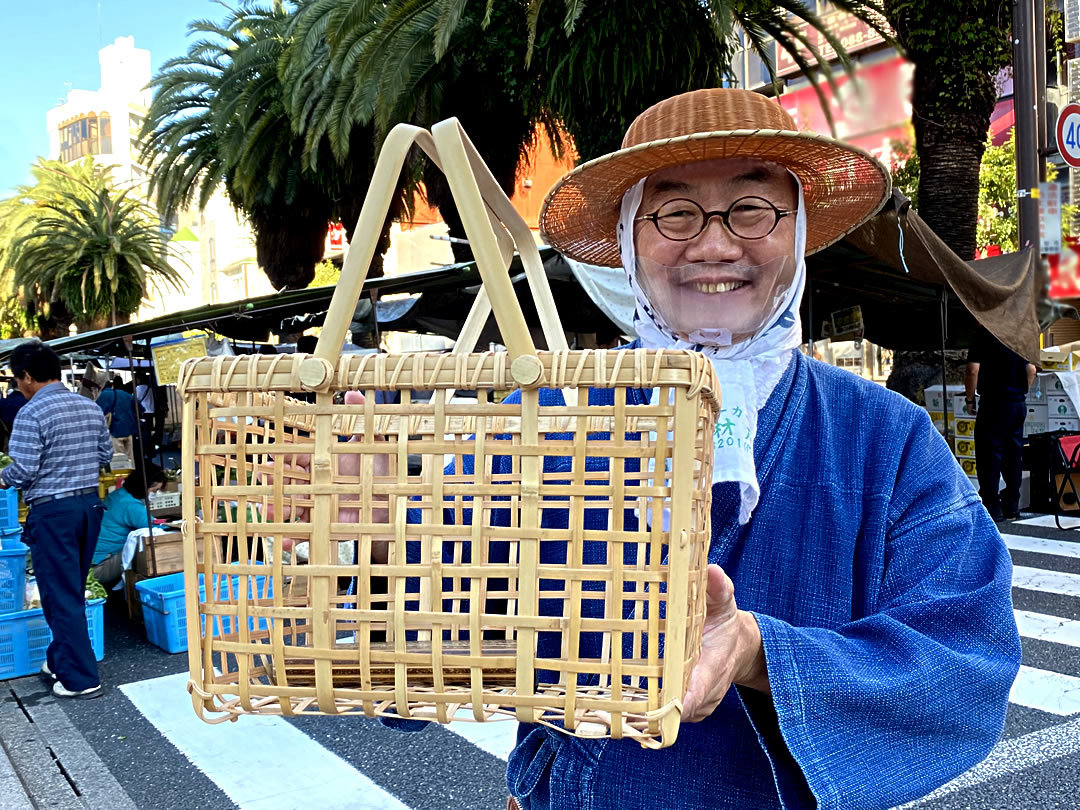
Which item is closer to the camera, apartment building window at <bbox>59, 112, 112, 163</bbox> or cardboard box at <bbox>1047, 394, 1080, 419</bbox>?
cardboard box at <bbox>1047, 394, 1080, 419</bbox>

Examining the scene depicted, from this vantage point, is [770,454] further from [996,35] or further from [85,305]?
[85,305]

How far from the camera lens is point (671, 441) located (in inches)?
37.3

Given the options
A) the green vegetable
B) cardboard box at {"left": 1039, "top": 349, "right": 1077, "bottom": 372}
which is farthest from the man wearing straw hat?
cardboard box at {"left": 1039, "top": 349, "right": 1077, "bottom": 372}

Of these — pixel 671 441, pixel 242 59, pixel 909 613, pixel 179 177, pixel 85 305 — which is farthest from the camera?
pixel 85 305

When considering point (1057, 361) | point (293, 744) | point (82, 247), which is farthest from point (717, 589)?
point (82, 247)

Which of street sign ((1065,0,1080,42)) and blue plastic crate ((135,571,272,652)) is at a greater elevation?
street sign ((1065,0,1080,42))

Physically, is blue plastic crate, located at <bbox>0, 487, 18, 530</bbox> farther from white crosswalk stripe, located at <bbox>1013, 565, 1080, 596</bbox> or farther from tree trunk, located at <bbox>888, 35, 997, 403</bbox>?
tree trunk, located at <bbox>888, 35, 997, 403</bbox>

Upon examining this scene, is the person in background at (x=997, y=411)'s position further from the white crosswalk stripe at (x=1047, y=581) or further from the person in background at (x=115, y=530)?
the person in background at (x=115, y=530)

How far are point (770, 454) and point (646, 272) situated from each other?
1.26 feet

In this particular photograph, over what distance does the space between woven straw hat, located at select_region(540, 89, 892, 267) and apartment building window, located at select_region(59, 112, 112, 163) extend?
10142 centimetres

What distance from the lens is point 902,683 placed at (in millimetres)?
1112

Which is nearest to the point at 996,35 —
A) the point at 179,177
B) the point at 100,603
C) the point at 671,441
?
the point at 100,603

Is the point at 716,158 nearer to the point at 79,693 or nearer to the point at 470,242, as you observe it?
the point at 470,242

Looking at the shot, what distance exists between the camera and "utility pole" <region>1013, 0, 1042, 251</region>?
9328mm
